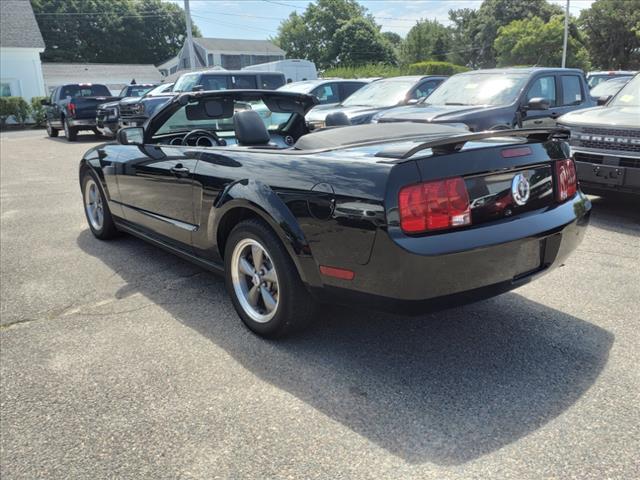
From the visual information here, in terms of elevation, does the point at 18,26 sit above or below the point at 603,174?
above

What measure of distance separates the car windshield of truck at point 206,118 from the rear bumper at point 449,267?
219 cm

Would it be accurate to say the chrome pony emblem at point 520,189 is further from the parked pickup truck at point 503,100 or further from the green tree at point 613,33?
the green tree at point 613,33

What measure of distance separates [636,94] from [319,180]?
5.58 meters

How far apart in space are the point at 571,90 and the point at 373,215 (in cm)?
735

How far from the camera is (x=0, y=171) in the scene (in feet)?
37.2

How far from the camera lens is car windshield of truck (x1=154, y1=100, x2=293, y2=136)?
14.2 ft

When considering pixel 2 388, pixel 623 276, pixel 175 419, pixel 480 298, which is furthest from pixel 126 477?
pixel 623 276

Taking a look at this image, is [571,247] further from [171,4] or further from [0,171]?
[171,4]

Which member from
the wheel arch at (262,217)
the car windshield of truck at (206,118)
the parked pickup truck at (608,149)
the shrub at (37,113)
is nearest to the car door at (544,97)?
the parked pickup truck at (608,149)

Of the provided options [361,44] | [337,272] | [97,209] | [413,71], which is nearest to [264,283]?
[337,272]

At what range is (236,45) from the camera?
58938 mm

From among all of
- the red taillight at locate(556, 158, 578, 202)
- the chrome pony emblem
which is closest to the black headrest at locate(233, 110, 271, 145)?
the chrome pony emblem

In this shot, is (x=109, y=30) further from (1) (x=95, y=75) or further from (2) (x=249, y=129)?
(2) (x=249, y=129)

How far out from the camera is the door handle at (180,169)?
375 cm
